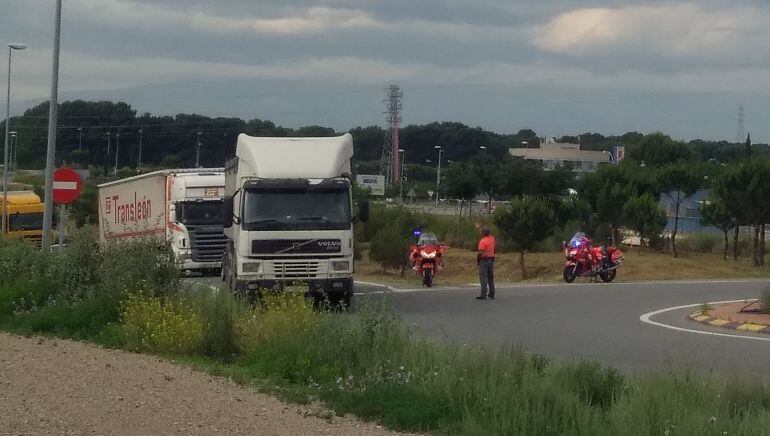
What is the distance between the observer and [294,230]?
21297 millimetres

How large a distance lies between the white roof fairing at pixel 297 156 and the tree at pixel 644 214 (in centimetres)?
2278

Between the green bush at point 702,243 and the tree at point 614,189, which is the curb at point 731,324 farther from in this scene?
the green bush at point 702,243

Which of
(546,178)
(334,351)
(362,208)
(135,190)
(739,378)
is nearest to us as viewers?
(739,378)

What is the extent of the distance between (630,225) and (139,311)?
31716 millimetres

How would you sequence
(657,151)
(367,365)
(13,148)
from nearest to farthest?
(367,365), (657,151), (13,148)

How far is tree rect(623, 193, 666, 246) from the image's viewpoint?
141 ft

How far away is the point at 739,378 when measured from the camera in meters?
10.2

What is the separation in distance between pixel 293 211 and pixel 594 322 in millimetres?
6166

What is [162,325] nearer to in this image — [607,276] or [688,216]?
[607,276]

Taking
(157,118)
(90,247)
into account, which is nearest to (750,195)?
(90,247)

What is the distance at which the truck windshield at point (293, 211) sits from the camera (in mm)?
21344

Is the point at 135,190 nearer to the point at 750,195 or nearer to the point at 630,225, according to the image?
the point at 630,225

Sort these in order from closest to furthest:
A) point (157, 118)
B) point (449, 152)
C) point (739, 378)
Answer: point (739, 378) < point (157, 118) < point (449, 152)

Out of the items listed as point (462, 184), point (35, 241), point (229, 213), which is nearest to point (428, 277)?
point (229, 213)
